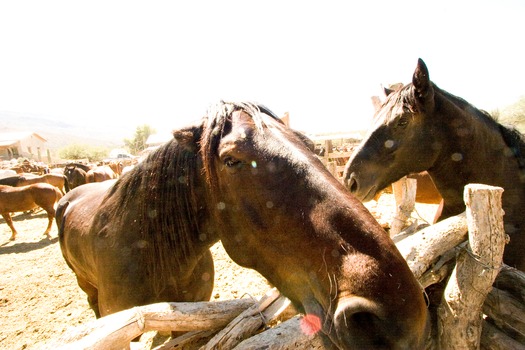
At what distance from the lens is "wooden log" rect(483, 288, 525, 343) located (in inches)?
59.6

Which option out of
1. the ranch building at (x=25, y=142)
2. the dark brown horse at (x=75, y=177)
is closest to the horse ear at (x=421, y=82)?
the dark brown horse at (x=75, y=177)

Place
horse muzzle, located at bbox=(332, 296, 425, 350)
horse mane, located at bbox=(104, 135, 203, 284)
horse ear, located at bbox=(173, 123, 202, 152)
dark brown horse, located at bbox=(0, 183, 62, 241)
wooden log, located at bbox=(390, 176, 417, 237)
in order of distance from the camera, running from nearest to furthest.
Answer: horse muzzle, located at bbox=(332, 296, 425, 350), horse ear, located at bbox=(173, 123, 202, 152), horse mane, located at bbox=(104, 135, 203, 284), wooden log, located at bbox=(390, 176, 417, 237), dark brown horse, located at bbox=(0, 183, 62, 241)

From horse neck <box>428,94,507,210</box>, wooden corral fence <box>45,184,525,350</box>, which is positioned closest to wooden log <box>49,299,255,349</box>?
wooden corral fence <box>45,184,525,350</box>

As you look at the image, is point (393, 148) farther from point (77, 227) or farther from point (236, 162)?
point (77, 227)

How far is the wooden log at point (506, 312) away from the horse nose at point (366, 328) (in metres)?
0.92

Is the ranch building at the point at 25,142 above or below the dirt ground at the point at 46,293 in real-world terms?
below

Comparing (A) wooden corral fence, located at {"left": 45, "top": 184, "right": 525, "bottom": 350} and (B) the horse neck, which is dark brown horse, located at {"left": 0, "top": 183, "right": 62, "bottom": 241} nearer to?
(A) wooden corral fence, located at {"left": 45, "top": 184, "right": 525, "bottom": 350}

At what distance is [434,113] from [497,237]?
149cm

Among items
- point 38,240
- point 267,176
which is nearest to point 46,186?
point 38,240

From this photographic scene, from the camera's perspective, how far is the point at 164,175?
202 cm

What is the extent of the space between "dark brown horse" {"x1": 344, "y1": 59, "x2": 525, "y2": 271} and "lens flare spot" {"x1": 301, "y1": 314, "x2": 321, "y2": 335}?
1.77 metres

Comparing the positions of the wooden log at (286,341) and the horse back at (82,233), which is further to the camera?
the horse back at (82,233)

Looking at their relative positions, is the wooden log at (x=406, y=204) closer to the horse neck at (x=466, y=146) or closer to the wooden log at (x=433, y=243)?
the horse neck at (x=466, y=146)

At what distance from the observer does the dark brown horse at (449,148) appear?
2471 millimetres
